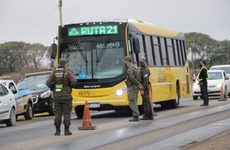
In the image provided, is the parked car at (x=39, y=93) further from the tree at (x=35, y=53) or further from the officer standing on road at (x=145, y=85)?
the tree at (x=35, y=53)

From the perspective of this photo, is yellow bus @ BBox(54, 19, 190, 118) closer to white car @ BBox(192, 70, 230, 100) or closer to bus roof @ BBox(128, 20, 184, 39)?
bus roof @ BBox(128, 20, 184, 39)

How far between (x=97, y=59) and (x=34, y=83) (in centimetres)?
680

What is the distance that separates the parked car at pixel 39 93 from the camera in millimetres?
26812

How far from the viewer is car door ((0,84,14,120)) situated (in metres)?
20.3

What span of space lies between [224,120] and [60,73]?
5419 millimetres

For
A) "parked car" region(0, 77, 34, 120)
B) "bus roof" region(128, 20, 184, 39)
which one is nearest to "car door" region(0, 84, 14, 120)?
"parked car" region(0, 77, 34, 120)

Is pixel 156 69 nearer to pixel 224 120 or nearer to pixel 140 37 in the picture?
pixel 140 37

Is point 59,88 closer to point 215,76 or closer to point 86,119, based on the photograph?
point 86,119

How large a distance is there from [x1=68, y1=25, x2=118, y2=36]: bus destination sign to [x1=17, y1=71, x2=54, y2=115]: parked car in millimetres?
5135

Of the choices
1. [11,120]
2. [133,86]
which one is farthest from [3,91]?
[133,86]

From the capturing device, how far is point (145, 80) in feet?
67.0

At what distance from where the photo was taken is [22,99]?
24.2 m

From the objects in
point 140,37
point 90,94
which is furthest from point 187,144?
point 140,37

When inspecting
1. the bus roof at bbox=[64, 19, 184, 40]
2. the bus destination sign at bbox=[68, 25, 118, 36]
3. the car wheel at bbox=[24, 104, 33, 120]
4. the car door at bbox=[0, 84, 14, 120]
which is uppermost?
the bus roof at bbox=[64, 19, 184, 40]
